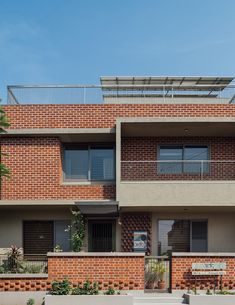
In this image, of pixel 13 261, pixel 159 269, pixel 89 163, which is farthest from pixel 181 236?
pixel 13 261

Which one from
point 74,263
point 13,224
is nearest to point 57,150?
point 13,224

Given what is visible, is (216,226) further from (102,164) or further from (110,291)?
(110,291)

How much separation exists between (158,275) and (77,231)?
4.02m

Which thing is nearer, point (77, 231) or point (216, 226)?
point (77, 231)

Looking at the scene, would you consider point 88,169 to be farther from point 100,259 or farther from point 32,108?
point 100,259

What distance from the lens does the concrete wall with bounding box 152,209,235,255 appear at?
63.3ft

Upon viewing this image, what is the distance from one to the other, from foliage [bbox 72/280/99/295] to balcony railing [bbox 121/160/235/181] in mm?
4955

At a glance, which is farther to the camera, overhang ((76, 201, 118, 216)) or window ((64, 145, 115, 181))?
window ((64, 145, 115, 181))

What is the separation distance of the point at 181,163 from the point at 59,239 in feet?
20.6

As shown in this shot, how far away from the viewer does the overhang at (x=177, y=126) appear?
17.7 metres

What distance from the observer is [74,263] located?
15.3 metres

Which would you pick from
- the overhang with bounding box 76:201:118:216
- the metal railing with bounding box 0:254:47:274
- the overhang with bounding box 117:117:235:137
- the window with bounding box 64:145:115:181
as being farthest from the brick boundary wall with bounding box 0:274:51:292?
the overhang with bounding box 117:117:235:137

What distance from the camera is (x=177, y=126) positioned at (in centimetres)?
1825

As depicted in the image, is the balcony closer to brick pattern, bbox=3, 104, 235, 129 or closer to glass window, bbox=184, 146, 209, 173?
glass window, bbox=184, 146, 209, 173
